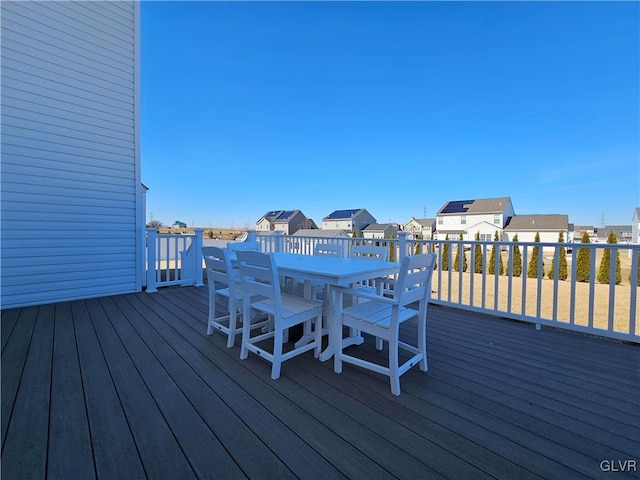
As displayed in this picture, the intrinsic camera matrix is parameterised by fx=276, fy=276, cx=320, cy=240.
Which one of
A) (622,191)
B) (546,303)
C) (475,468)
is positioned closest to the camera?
(475,468)

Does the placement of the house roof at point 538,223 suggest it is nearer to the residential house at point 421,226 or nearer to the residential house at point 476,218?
the residential house at point 476,218

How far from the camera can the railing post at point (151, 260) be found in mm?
4766

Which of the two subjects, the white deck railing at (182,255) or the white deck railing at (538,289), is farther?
the white deck railing at (182,255)

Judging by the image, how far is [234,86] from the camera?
29.1 feet

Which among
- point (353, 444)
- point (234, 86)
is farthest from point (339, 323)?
point (234, 86)

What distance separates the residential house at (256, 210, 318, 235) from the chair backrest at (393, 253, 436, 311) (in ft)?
95.4

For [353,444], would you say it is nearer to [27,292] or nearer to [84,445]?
[84,445]

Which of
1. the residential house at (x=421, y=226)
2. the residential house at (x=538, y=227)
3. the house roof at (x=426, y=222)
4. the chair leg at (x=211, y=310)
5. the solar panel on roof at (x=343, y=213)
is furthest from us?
the house roof at (x=426, y=222)

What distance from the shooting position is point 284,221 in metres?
31.6

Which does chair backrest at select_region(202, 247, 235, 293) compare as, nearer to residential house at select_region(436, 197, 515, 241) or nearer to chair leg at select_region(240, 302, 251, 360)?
chair leg at select_region(240, 302, 251, 360)

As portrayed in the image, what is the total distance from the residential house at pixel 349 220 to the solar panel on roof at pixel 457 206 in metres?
8.91

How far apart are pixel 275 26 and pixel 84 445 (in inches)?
323

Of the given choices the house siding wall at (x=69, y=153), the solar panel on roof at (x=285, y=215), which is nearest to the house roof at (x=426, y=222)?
the solar panel on roof at (x=285, y=215)

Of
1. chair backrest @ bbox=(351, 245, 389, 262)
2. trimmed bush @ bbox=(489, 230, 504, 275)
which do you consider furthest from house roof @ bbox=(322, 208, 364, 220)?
chair backrest @ bbox=(351, 245, 389, 262)
